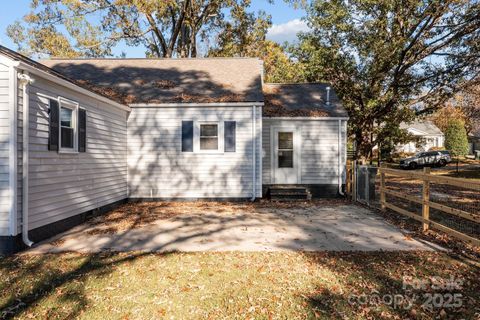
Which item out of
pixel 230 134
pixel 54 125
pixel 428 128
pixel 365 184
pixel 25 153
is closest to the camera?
pixel 25 153

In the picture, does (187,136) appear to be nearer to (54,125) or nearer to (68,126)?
(68,126)

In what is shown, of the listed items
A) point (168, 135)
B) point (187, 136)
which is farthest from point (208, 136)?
point (168, 135)

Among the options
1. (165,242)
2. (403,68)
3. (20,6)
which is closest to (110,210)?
(165,242)

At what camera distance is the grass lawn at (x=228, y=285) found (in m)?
3.25

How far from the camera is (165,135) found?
10.3 metres

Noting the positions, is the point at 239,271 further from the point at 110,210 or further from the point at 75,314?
the point at 110,210

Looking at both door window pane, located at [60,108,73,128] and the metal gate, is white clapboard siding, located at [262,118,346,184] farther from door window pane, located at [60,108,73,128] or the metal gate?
door window pane, located at [60,108,73,128]

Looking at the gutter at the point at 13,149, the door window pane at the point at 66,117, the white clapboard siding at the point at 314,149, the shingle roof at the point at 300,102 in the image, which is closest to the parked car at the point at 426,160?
the shingle roof at the point at 300,102

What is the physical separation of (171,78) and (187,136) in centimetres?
326

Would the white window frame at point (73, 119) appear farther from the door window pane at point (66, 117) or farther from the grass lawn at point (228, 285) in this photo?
the grass lawn at point (228, 285)

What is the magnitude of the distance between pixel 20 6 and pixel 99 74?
1293cm

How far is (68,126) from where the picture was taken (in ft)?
22.4

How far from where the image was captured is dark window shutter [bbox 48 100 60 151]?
6059 millimetres

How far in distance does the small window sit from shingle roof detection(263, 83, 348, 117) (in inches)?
88.5
